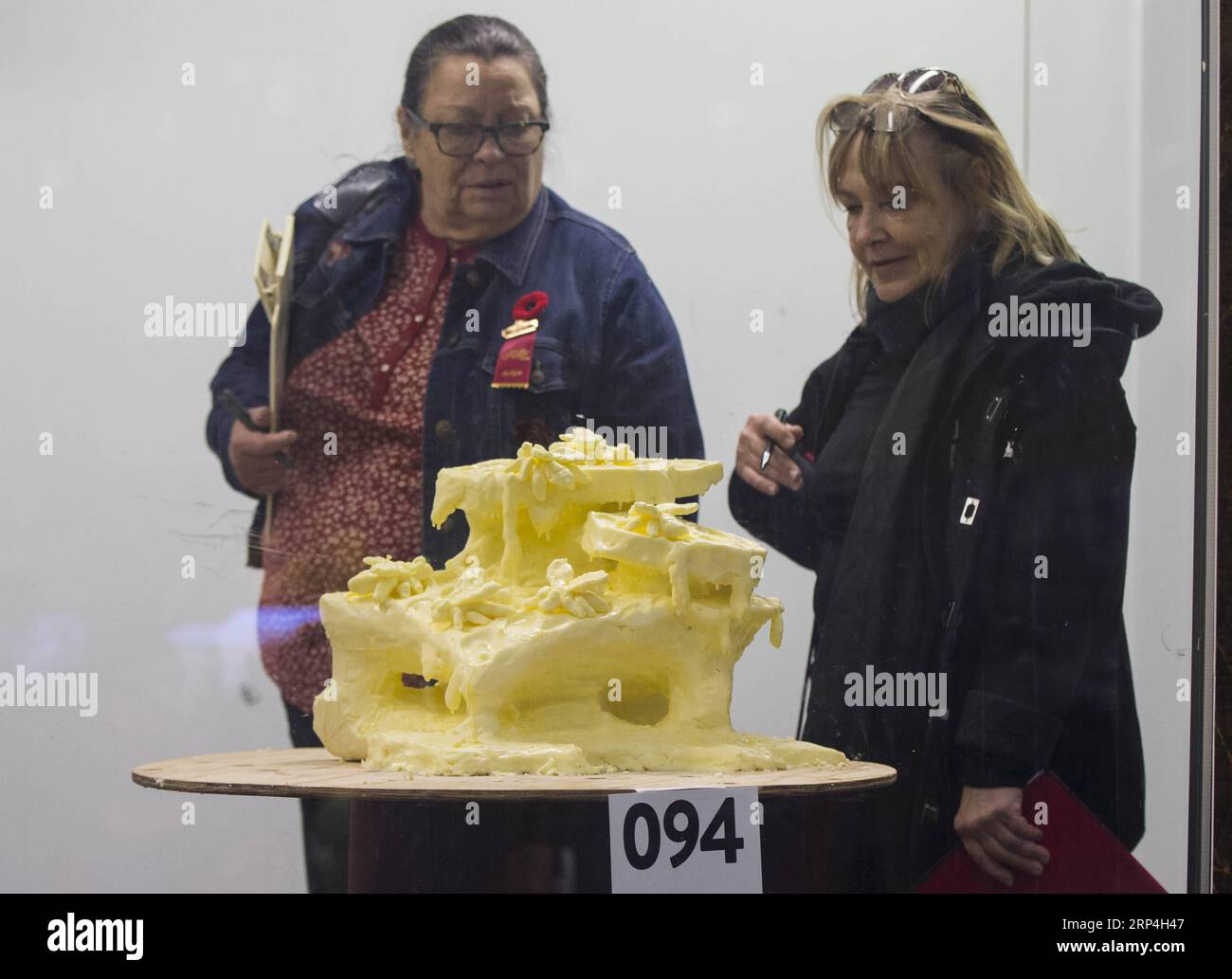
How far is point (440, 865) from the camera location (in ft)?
6.75

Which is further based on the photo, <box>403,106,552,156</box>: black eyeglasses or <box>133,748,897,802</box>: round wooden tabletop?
<box>403,106,552,156</box>: black eyeglasses

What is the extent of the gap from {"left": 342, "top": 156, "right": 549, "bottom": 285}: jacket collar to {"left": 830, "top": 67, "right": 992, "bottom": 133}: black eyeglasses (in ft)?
1.79

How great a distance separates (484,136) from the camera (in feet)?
8.62

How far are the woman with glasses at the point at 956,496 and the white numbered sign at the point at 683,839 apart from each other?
0.51 m

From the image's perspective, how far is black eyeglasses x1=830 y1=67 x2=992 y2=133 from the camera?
103 inches

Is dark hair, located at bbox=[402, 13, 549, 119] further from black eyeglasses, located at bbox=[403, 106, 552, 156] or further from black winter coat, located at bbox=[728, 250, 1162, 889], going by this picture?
black winter coat, located at bbox=[728, 250, 1162, 889]

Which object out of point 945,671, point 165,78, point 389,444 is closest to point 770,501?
point 945,671

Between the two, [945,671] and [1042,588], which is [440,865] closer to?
[945,671]

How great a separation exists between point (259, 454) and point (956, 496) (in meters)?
1.19

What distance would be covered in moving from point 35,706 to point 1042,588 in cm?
170

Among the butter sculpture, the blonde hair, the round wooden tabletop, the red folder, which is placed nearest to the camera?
the round wooden tabletop

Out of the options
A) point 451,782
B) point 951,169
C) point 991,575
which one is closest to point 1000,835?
point 991,575

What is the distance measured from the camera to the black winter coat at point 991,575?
2527mm

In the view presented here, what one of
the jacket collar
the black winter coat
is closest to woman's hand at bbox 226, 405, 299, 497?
the jacket collar
